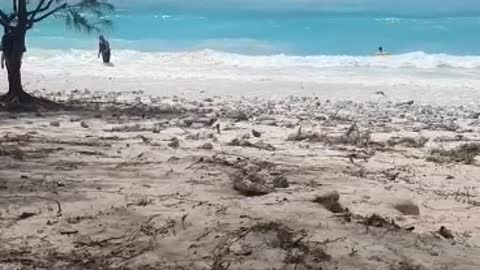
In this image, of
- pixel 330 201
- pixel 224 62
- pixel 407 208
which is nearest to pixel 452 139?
pixel 407 208

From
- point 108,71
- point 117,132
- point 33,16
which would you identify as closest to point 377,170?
point 117,132

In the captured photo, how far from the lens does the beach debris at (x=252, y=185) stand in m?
5.62

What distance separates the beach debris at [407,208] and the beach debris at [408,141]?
129 inches

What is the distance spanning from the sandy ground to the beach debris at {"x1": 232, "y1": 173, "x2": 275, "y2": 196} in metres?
0.01

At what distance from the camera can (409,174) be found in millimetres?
7430

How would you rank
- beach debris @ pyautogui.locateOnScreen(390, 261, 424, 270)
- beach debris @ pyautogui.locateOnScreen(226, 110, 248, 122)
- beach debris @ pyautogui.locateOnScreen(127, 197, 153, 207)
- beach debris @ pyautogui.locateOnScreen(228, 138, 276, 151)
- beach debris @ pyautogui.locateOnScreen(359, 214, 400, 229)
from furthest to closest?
beach debris @ pyautogui.locateOnScreen(226, 110, 248, 122)
beach debris @ pyautogui.locateOnScreen(228, 138, 276, 151)
beach debris @ pyautogui.locateOnScreen(127, 197, 153, 207)
beach debris @ pyautogui.locateOnScreen(359, 214, 400, 229)
beach debris @ pyautogui.locateOnScreen(390, 261, 424, 270)

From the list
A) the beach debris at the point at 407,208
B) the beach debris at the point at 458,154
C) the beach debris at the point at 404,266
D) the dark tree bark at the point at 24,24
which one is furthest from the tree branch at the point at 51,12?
the beach debris at the point at 404,266

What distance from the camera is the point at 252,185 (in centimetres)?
566

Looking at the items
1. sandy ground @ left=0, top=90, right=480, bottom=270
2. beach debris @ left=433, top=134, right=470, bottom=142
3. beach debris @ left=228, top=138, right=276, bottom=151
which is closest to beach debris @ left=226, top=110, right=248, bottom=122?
sandy ground @ left=0, top=90, right=480, bottom=270

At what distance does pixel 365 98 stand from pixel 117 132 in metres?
7.40

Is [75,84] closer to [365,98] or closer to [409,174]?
[365,98]

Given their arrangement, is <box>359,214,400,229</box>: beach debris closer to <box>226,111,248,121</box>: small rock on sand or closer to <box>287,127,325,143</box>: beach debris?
<box>287,127,325,143</box>: beach debris

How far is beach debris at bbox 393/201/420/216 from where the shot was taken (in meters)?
5.85

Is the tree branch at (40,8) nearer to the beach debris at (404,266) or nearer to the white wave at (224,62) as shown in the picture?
the beach debris at (404,266)
